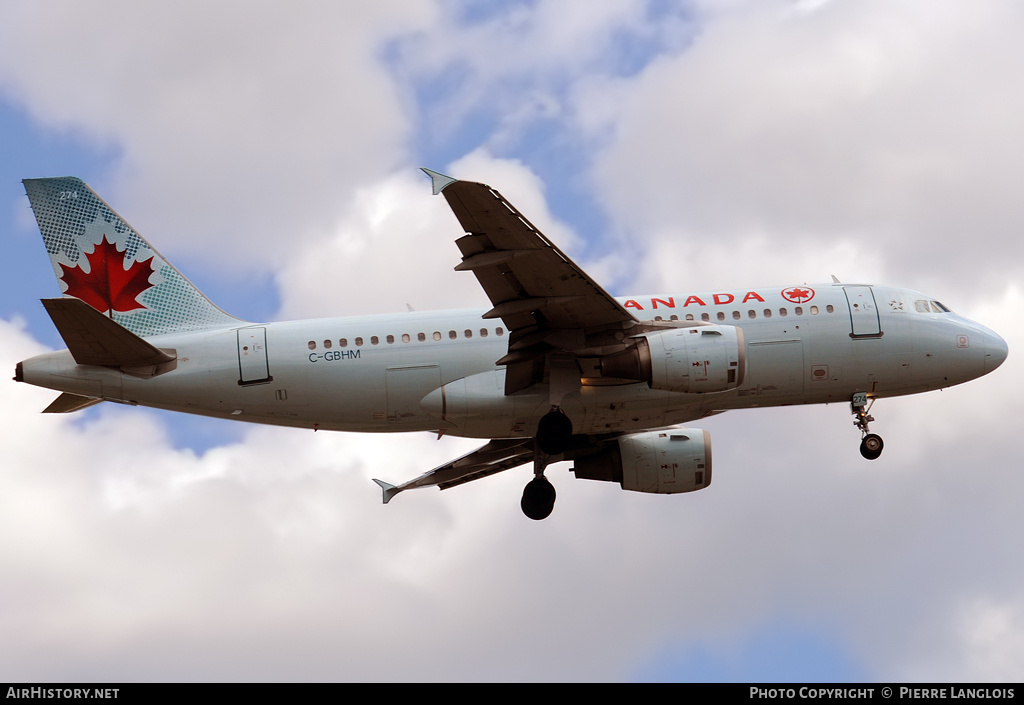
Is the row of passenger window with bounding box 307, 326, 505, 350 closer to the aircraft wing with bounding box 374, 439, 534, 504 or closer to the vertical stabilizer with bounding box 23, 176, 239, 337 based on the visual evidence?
the vertical stabilizer with bounding box 23, 176, 239, 337

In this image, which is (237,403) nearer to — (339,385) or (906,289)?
(339,385)

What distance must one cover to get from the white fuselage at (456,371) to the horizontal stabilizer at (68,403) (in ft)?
4.48

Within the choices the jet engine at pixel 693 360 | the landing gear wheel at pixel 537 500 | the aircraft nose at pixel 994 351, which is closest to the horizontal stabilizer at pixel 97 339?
the landing gear wheel at pixel 537 500

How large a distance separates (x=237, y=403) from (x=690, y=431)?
13.9 m

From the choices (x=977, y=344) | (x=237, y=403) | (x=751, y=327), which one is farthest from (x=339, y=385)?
(x=977, y=344)

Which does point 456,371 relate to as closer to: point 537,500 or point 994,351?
point 537,500

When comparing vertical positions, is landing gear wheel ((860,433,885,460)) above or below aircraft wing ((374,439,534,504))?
below

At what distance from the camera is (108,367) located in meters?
34.7

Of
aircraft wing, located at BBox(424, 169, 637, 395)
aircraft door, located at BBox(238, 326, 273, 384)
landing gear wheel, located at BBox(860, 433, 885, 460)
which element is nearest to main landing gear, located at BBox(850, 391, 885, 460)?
landing gear wheel, located at BBox(860, 433, 885, 460)

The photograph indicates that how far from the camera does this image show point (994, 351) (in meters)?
37.7

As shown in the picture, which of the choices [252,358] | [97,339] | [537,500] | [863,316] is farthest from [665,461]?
[97,339]

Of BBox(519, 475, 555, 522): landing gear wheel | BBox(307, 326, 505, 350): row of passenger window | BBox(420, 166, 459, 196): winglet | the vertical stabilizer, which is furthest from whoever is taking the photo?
BBox(519, 475, 555, 522): landing gear wheel

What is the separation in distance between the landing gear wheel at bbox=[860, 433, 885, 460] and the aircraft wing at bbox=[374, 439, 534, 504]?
1012cm

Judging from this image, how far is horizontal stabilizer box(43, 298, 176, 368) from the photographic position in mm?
32072
